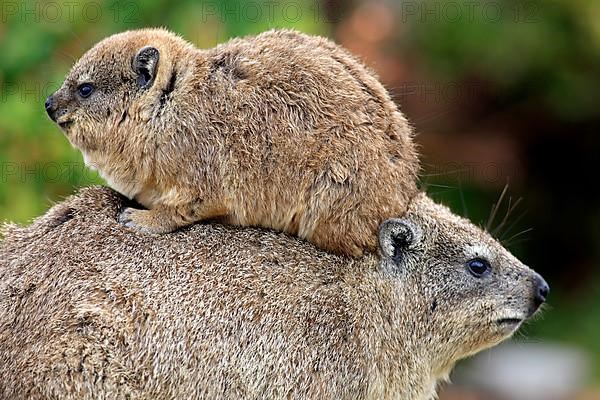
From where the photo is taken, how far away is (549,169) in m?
19.8

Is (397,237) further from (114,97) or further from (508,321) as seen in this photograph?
(114,97)

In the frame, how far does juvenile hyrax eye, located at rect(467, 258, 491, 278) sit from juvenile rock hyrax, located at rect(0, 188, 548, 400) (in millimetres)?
10

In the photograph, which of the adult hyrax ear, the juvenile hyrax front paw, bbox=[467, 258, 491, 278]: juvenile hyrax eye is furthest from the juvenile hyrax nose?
the adult hyrax ear

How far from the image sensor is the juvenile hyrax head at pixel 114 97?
7.21 m

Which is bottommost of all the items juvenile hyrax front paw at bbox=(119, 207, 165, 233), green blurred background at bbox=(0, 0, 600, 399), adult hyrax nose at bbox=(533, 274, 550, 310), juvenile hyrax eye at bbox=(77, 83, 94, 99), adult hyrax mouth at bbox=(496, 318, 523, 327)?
green blurred background at bbox=(0, 0, 600, 399)

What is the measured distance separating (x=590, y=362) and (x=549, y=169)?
12.6ft

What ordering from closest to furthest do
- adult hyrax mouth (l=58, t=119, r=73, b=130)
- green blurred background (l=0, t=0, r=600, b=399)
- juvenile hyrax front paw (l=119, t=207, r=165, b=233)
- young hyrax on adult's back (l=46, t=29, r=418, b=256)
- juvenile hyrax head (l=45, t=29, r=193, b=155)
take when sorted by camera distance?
1. young hyrax on adult's back (l=46, t=29, r=418, b=256)
2. juvenile hyrax front paw (l=119, t=207, r=165, b=233)
3. juvenile hyrax head (l=45, t=29, r=193, b=155)
4. adult hyrax mouth (l=58, t=119, r=73, b=130)
5. green blurred background (l=0, t=0, r=600, b=399)

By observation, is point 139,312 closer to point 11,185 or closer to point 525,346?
point 11,185

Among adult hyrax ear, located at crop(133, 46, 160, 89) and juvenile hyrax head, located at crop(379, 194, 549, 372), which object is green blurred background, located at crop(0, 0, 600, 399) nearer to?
juvenile hyrax head, located at crop(379, 194, 549, 372)

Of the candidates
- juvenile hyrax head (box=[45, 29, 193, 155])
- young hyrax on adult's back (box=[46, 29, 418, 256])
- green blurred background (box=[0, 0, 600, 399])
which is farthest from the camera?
green blurred background (box=[0, 0, 600, 399])

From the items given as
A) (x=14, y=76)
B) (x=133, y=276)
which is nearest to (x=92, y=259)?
(x=133, y=276)

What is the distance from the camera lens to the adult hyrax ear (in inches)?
286

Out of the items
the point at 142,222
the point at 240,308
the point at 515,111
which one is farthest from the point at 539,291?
the point at 515,111

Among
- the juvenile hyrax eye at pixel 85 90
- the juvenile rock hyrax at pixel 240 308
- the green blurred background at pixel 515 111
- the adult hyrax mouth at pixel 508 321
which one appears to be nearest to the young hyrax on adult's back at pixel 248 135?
the juvenile hyrax eye at pixel 85 90
